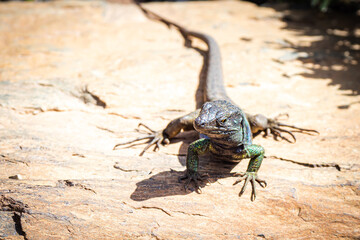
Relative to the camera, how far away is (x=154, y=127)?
523cm

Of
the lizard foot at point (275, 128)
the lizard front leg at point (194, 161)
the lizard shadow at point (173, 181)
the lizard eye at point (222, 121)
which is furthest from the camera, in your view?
the lizard foot at point (275, 128)

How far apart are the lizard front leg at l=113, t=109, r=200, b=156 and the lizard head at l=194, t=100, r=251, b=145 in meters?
0.97

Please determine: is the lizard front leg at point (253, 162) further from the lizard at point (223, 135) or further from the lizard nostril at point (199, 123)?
the lizard nostril at point (199, 123)

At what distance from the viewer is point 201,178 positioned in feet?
12.6

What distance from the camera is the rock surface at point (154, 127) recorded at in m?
3.28

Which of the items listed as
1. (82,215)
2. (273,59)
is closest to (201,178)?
(82,215)

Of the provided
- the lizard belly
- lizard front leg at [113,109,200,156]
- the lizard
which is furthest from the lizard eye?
lizard front leg at [113,109,200,156]

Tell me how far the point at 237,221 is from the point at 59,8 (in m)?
11.0

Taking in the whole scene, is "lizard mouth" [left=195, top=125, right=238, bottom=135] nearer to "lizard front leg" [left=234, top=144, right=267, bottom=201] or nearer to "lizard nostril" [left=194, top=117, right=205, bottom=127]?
"lizard nostril" [left=194, top=117, right=205, bottom=127]

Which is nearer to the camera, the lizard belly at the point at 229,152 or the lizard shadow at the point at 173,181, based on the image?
the lizard shadow at the point at 173,181

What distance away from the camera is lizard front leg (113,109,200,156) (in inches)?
182

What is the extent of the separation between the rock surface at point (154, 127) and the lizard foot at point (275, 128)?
0.15 metres

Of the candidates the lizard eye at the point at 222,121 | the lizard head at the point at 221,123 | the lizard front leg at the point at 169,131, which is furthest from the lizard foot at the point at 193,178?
the lizard front leg at the point at 169,131

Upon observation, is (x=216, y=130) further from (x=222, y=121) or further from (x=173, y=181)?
(x=173, y=181)
